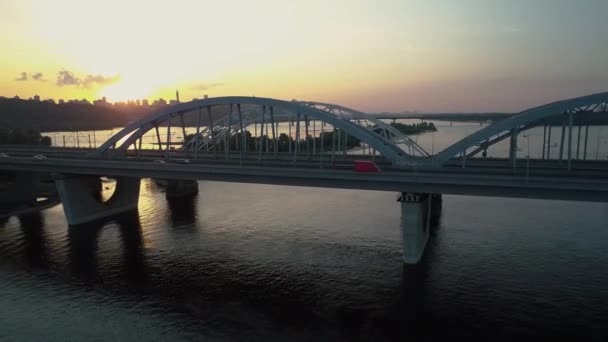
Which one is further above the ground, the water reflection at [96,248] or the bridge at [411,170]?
the bridge at [411,170]

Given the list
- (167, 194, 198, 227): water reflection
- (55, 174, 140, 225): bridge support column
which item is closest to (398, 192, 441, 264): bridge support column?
(167, 194, 198, 227): water reflection

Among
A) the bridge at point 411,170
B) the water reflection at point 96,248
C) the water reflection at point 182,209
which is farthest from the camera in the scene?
the water reflection at point 182,209

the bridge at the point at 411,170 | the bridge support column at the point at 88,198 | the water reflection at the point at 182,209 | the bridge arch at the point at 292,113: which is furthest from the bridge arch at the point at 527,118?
the bridge support column at the point at 88,198

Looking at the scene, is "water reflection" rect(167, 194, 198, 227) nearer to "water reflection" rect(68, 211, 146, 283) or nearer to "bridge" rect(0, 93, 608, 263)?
"water reflection" rect(68, 211, 146, 283)

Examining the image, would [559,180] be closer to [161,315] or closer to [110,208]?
[161,315]

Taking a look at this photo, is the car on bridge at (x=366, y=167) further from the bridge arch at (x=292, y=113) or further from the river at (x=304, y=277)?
the river at (x=304, y=277)

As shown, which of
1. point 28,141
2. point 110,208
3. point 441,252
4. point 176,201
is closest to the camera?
point 441,252

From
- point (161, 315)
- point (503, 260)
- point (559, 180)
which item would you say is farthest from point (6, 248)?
point (559, 180)
